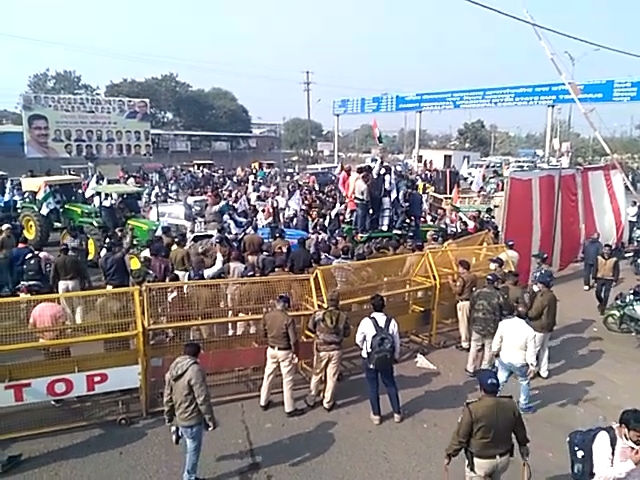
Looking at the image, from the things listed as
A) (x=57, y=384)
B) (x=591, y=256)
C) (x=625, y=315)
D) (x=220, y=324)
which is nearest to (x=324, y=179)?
(x=591, y=256)

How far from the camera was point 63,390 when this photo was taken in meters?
6.59

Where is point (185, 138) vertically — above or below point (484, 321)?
above

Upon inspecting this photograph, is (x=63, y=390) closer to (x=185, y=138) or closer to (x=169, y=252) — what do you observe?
(x=169, y=252)

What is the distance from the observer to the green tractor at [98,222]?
14.9 metres

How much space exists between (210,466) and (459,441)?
2819 millimetres

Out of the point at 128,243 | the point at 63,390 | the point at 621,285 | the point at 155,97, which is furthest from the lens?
the point at 155,97

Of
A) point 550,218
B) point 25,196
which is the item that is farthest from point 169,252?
point 25,196

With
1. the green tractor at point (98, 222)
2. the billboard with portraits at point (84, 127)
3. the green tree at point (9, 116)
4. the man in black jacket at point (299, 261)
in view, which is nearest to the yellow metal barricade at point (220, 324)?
the man in black jacket at point (299, 261)

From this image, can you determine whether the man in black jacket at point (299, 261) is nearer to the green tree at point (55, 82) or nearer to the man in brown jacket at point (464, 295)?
the man in brown jacket at point (464, 295)

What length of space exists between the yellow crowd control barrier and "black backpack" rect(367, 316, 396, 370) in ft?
4.58

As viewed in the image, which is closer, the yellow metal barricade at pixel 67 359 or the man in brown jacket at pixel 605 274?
the yellow metal barricade at pixel 67 359

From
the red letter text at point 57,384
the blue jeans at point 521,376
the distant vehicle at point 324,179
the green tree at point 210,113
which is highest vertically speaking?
the green tree at point 210,113

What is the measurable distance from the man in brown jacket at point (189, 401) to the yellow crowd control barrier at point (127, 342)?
1596mm

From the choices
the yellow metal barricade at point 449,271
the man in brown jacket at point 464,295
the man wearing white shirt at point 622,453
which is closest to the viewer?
the man wearing white shirt at point 622,453
